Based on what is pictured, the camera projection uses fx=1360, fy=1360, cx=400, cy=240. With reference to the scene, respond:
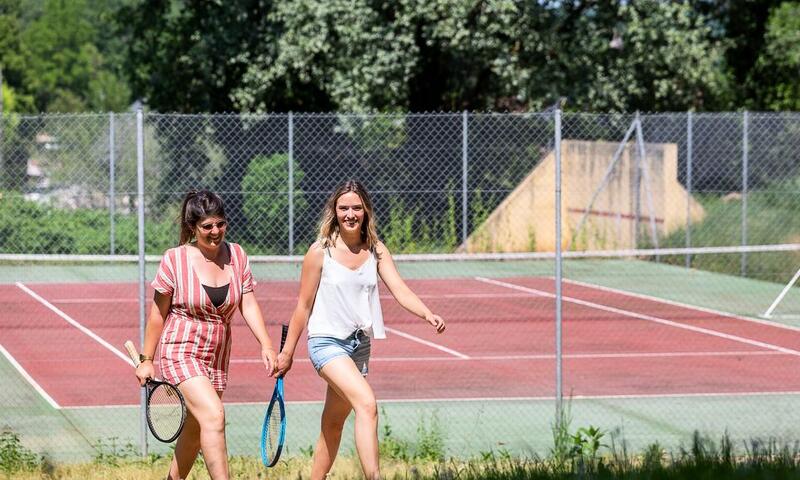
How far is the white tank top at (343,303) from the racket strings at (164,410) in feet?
2.84

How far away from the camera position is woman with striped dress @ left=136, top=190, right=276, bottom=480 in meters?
7.21

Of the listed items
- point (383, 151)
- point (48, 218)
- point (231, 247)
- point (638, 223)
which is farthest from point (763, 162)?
point (231, 247)

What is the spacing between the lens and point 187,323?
24.0 ft

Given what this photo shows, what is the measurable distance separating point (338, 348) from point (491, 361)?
303 inches

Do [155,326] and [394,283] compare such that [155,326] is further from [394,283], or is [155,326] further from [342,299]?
[394,283]

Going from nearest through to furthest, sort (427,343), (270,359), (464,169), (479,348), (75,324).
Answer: (270,359)
(479,348)
(427,343)
(75,324)
(464,169)

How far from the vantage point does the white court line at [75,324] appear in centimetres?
1525

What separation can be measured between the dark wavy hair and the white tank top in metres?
0.69

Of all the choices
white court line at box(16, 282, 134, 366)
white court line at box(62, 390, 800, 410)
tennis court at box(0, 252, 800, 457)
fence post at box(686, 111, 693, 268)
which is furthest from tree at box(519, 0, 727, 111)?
white court line at box(62, 390, 800, 410)

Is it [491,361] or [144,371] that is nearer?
[144,371]

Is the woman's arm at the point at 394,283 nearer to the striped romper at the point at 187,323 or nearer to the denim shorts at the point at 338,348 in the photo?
the denim shorts at the point at 338,348

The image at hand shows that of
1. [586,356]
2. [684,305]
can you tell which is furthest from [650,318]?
[586,356]

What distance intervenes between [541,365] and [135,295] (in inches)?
360

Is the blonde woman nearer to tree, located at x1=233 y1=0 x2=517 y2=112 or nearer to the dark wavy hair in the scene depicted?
the dark wavy hair
